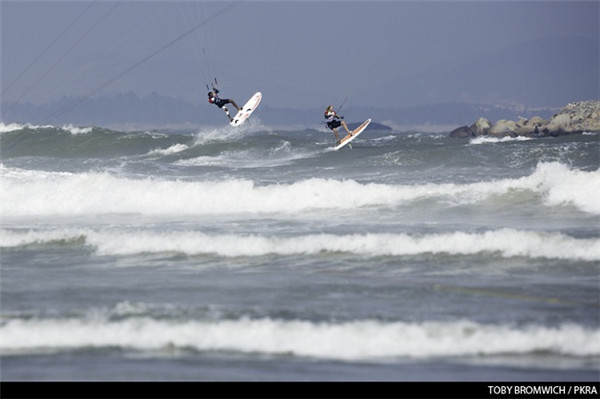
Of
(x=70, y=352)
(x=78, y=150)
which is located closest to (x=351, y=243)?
(x=70, y=352)

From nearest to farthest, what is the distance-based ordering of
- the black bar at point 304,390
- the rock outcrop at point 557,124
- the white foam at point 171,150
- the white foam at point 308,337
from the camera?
the black bar at point 304,390
the white foam at point 308,337
the white foam at point 171,150
the rock outcrop at point 557,124

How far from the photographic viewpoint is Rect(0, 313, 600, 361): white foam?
9.33 metres

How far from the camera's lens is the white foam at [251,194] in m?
22.2

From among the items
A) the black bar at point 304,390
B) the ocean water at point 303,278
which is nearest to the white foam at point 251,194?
the ocean water at point 303,278

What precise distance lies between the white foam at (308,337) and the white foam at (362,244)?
4.92 meters

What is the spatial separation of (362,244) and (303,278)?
2802mm

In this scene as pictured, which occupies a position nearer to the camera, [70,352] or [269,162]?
[70,352]

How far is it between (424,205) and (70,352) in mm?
13104

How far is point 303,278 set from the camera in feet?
42.9

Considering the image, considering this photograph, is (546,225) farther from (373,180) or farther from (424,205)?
(373,180)

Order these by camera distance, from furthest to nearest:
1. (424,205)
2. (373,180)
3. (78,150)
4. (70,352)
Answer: (78,150) < (373,180) < (424,205) < (70,352)

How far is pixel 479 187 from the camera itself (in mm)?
22859

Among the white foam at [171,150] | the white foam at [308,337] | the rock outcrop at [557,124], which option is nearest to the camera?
the white foam at [308,337]

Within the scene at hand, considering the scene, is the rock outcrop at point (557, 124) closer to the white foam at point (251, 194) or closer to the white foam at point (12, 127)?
the white foam at point (12, 127)
